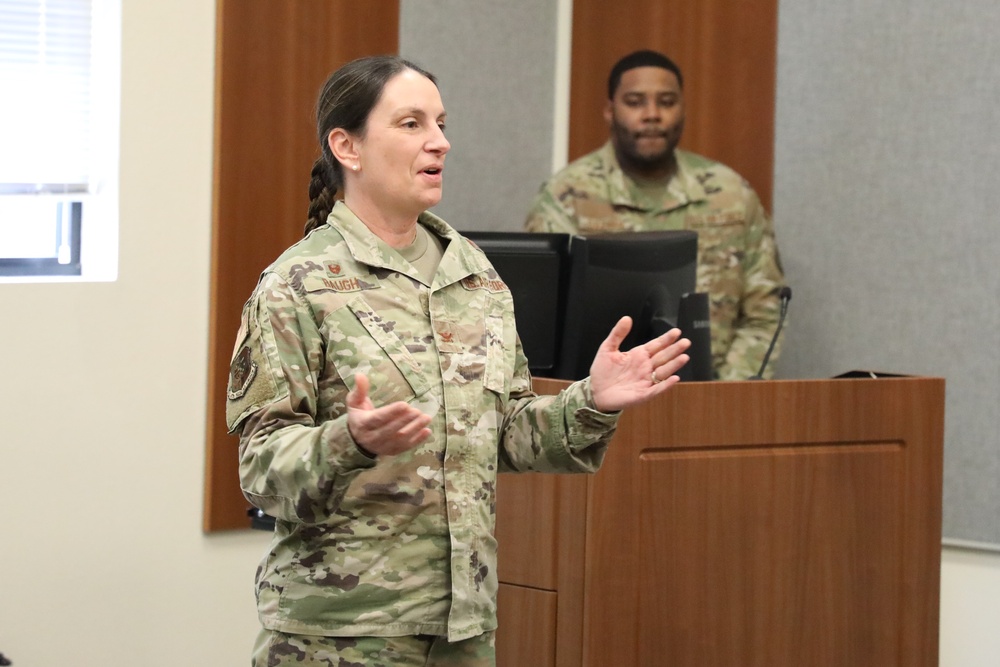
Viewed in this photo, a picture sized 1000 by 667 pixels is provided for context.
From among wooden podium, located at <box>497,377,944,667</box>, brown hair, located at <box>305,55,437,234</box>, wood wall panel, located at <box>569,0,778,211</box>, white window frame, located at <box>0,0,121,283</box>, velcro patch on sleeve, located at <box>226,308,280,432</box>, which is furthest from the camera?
wood wall panel, located at <box>569,0,778,211</box>

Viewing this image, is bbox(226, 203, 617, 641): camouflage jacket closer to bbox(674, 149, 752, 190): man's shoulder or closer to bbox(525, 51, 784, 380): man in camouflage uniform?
bbox(525, 51, 784, 380): man in camouflage uniform

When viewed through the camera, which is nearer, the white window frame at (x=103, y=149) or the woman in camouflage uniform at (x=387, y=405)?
the woman in camouflage uniform at (x=387, y=405)

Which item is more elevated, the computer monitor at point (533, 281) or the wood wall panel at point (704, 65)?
the wood wall panel at point (704, 65)

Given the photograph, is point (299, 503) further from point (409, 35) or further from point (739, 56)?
point (739, 56)

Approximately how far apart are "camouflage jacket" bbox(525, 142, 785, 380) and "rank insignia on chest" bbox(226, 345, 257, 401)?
232 centimetres

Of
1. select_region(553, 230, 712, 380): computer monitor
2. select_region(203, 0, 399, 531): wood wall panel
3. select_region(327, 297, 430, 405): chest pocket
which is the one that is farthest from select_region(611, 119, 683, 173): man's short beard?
select_region(327, 297, 430, 405): chest pocket

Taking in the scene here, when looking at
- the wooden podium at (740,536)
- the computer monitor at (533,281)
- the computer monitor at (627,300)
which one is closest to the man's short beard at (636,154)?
the computer monitor at (627,300)

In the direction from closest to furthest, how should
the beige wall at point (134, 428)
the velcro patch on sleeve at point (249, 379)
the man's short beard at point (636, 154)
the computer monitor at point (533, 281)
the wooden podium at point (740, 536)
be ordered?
the velcro patch on sleeve at point (249, 379)
the wooden podium at point (740, 536)
the computer monitor at point (533, 281)
the beige wall at point (134, 428)
the man's short beard at point (636, 154)

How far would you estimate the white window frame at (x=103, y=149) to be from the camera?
10.2 feet

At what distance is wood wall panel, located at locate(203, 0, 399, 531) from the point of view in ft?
10.6

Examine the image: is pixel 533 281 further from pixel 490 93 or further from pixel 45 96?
pixel 490 93

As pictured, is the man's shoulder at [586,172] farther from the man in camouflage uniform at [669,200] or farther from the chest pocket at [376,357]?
the chest pocket at [376,357]

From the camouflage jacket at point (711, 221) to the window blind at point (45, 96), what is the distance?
1.38 meters

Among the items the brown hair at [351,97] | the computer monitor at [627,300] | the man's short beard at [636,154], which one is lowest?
the computer monitor at [627,300]
